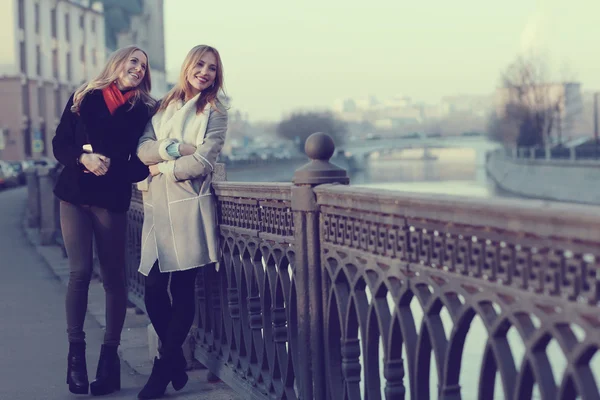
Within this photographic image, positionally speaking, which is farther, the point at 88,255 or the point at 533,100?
the point at 533,100

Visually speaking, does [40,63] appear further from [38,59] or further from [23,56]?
[23,56]

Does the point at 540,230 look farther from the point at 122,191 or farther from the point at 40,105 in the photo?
the point at 40,105

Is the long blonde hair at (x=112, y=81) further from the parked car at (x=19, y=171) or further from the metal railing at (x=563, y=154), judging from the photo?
the parked car at (x=19, y=171)

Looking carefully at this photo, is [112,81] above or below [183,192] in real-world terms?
above

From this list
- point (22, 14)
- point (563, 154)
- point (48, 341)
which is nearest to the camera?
point (48, 341)

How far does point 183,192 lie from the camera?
4.81 m

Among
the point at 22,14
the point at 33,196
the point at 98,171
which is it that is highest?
the point at 22,14

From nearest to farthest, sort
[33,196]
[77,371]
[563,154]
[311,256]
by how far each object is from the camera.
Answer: [311,256]
[77,371]
[33,196]
[563,154]

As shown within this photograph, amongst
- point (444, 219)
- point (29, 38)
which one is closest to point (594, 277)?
point (444, 219)

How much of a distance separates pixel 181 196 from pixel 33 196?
560 inches

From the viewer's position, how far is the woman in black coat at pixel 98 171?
16.5ft

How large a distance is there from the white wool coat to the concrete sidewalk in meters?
0.73

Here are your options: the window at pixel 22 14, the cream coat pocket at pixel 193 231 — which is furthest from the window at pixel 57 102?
the cream coat pocket at pixel 193 231

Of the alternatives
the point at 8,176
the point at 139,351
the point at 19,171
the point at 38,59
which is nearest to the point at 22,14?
the point at 38,59
